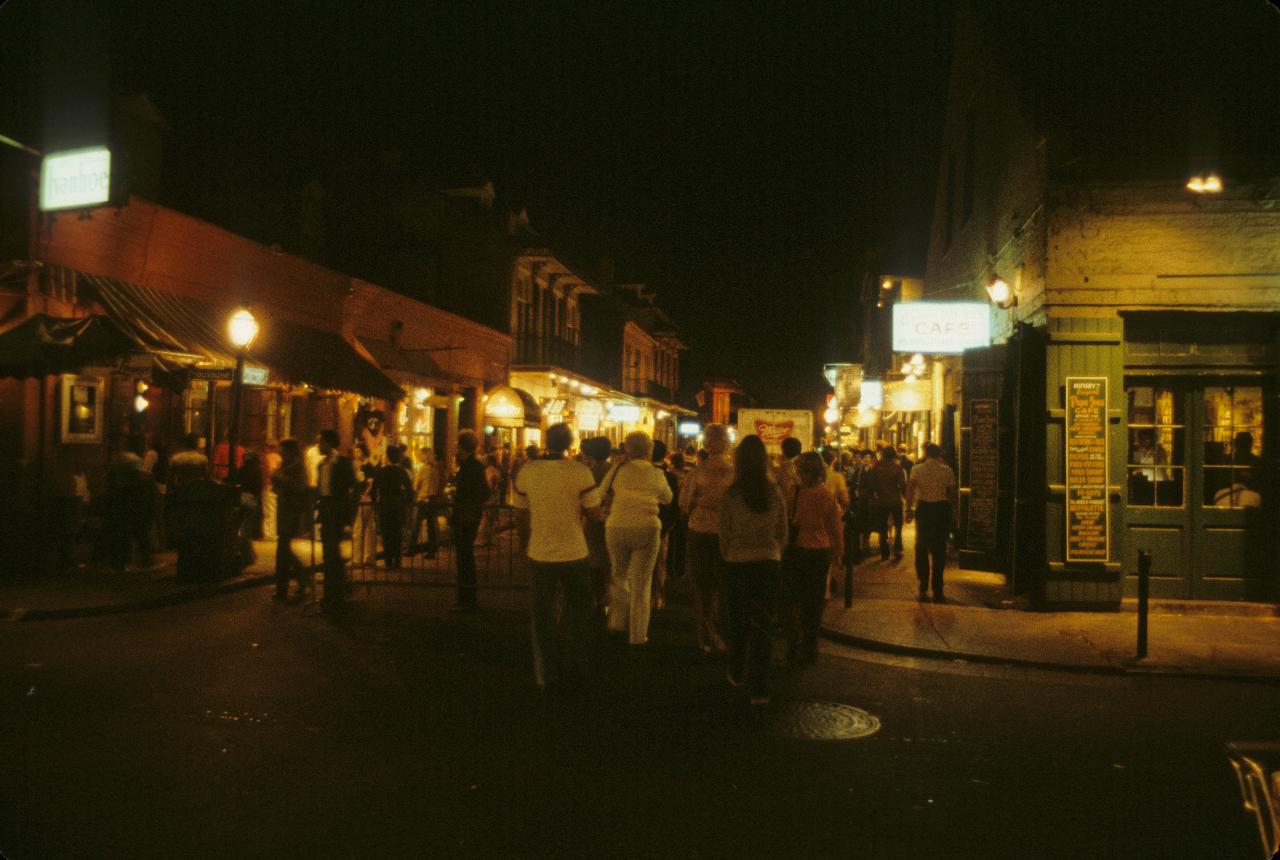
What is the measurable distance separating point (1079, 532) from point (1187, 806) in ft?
22.0

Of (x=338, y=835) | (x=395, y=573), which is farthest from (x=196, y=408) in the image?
(x=338, y=835)

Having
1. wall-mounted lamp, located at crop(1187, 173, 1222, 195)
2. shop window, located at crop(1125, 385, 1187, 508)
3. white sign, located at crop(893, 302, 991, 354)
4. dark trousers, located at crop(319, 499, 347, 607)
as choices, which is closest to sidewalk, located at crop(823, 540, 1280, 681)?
shop window, located at crop(1125, 385, 1187, 508)

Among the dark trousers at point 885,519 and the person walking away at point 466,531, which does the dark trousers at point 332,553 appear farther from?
the dark trousers at point 885,519

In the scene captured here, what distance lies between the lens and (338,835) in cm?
491

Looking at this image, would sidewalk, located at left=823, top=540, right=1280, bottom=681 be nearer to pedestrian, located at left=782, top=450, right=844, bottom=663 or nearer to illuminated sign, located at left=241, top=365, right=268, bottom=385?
pedestrian, located at left=782, top=450, right=844, bottom=663

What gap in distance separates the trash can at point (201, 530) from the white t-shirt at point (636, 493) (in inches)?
246

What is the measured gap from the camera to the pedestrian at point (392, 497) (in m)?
14.3

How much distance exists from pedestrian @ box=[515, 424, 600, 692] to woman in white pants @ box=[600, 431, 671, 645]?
1327 millimetres

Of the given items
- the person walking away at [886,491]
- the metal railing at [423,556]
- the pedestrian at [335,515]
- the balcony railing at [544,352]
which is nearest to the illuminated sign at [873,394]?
the person walking away at [886,491]

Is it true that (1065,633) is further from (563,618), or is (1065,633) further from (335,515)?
(335,515)

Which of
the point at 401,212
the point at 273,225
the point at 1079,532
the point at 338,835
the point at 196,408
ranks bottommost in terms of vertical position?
the point at 338,835

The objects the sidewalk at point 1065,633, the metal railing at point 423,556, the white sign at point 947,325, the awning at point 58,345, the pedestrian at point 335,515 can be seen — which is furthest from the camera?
the white sign at point 947,325

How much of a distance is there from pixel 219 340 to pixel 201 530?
3.97 m

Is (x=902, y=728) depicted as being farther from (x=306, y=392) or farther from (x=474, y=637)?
(x=306, y=392)
